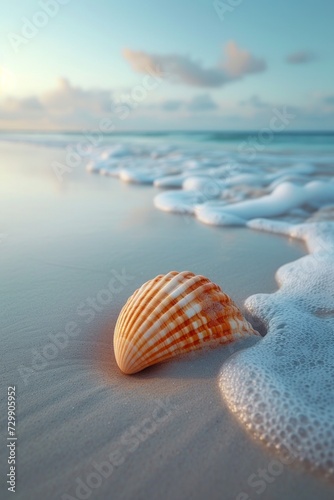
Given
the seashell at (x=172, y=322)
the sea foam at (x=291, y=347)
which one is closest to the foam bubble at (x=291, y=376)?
the sea foam at (x=291, y=347)

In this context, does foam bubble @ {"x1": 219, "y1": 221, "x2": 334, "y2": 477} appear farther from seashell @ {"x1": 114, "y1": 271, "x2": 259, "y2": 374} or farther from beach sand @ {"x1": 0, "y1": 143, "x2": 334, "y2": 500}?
seashell @ {"x1": 114, "y1": 271, "x2": 259, "y2": 374}

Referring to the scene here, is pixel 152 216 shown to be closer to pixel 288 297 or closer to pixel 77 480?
pixel 288 297

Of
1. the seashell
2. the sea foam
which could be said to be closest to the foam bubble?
the sea foam

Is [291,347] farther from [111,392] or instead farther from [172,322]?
[111,392]

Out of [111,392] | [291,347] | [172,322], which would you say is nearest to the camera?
[111,392]

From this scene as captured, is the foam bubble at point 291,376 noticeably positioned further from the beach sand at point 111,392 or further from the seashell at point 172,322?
the seashell at point 172,322

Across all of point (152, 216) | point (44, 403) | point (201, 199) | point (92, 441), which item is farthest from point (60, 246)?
point (201, 199)

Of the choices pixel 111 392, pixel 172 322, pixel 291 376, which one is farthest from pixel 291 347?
pixel 111 392
